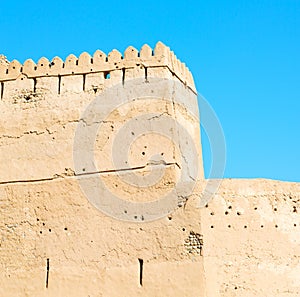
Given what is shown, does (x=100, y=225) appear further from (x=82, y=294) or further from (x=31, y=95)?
(x=31, y=95)

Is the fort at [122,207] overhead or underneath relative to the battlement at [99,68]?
underneath

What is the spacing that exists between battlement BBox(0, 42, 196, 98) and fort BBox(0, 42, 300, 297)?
0.02 meters

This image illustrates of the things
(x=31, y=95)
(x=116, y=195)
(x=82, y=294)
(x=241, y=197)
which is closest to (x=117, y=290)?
(x=82, y=294)

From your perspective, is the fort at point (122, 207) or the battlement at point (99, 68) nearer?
the fort at point (122, 207)

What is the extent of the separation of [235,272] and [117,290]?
7.90 ft

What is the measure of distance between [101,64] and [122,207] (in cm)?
313

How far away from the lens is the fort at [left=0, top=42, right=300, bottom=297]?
520 inches

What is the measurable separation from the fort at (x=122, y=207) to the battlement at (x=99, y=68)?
0.02m

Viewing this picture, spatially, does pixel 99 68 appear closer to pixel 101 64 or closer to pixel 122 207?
pixel 101 64

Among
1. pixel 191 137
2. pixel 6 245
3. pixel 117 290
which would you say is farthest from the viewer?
pixel 191 137

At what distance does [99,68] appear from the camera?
14.8m

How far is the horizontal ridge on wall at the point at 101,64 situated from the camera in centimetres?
1456

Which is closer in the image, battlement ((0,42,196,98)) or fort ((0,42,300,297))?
fort ((0,42,300,297))

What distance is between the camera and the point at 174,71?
48.4ft
